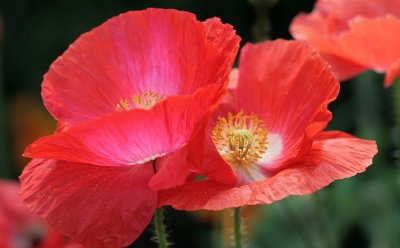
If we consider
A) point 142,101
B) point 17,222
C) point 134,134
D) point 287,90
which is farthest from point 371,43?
point 17,222

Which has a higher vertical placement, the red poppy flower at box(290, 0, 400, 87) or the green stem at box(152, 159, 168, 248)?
the red poppy flower at box(290, 0, 400, 87)

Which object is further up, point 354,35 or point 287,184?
point 354,35

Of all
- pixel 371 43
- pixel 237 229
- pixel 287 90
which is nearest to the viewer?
pixel 237 229

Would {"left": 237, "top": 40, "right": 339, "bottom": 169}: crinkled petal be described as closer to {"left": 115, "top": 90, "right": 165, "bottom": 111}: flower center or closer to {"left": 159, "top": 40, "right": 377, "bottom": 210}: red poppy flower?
{"left": 159, "top": 40, "right": 377, "bottom": 210}: red poppy flower

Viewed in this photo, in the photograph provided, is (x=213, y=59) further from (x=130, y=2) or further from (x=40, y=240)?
(x=130, y=2)

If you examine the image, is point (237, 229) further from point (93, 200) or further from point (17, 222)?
point (17, 222)

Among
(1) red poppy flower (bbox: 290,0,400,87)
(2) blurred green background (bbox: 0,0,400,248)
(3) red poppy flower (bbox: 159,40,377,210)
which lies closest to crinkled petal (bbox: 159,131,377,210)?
(3) red poppy flower (bbox: 159,40,377,210)

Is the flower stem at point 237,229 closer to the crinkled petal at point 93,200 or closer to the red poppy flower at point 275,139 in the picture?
the red poppy flower at point 275,139
